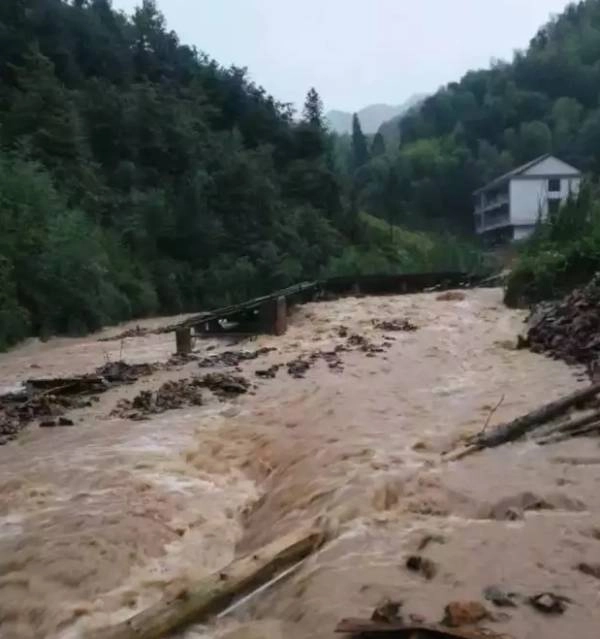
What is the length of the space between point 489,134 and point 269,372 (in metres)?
53.9

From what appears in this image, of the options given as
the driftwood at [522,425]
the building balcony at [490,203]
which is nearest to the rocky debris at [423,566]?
the driftwood at [522,425]

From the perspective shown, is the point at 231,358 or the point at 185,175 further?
the point at 185,175

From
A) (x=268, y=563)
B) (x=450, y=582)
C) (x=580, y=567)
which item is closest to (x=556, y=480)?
(x=580, y=567)

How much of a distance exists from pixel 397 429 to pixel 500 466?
182cm

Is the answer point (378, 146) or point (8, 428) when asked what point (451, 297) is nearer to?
point (8, 428)

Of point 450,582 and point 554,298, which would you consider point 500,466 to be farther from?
point 554,298

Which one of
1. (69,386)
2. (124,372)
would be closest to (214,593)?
(69,386)

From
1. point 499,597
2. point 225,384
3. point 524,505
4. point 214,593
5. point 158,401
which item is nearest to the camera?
point 499,597

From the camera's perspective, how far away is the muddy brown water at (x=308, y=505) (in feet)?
14.4

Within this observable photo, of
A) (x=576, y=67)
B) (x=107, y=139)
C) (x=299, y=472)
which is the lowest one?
(x=299, y=472)

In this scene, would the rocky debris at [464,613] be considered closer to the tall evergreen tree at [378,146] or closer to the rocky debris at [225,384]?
the rocky debris at [225,384]

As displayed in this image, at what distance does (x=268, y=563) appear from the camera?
4.75 m

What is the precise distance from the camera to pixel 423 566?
458 centimetres

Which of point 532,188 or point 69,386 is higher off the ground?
point 532,188
